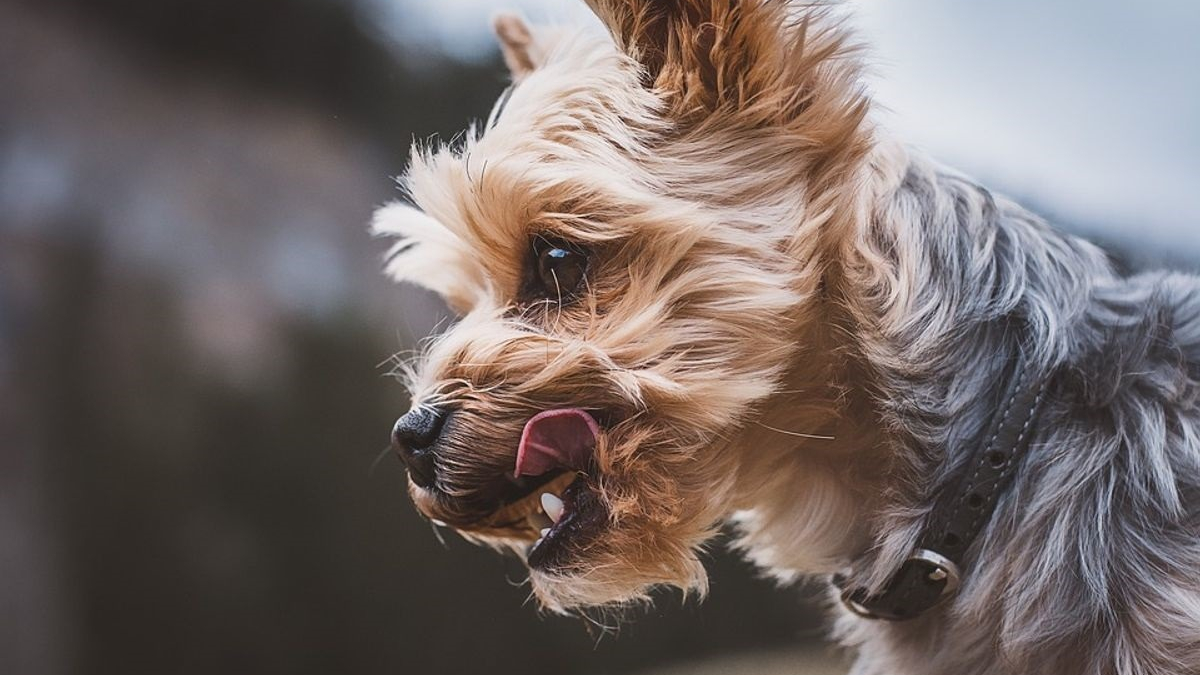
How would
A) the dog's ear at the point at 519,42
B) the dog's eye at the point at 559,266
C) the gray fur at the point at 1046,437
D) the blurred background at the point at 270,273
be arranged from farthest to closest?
the blurred background at the point at 270,273, the dog's ear at the point at 519,42, the dog's eye at the point at 559,266, the gray fur at the point at 1046,437

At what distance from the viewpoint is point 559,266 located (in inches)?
40.4

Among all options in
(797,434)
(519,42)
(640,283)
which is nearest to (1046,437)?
(797,434)

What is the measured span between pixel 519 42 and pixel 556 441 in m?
0.60

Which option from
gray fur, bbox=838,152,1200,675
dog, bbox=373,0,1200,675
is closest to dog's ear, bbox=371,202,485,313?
dog, bbox=373,0,1200,675

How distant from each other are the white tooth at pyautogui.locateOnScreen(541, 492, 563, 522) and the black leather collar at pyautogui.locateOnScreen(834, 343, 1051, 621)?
1.25 feet

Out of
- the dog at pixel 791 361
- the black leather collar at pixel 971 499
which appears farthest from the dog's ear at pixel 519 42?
the black leather collar at pixel 971 499

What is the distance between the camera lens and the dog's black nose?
0.98 metres

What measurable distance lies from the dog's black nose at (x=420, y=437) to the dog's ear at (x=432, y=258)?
0.22 m

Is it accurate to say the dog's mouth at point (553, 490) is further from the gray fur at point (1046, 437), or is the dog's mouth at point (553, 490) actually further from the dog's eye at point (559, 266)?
the gray fur at point (1046, 437)

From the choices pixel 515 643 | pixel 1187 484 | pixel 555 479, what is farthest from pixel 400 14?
pixel 1187 484

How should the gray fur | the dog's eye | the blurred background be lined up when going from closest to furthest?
the gray fur
the dog's eye
the blurred background

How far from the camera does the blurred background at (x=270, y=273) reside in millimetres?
1363

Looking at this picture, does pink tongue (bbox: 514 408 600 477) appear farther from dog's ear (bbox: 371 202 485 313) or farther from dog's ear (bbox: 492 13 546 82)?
dog's ear (bbox: 492 13 546 82)

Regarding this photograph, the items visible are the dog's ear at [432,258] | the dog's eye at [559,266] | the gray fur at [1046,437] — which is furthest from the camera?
the dog's ear at [432,258]
